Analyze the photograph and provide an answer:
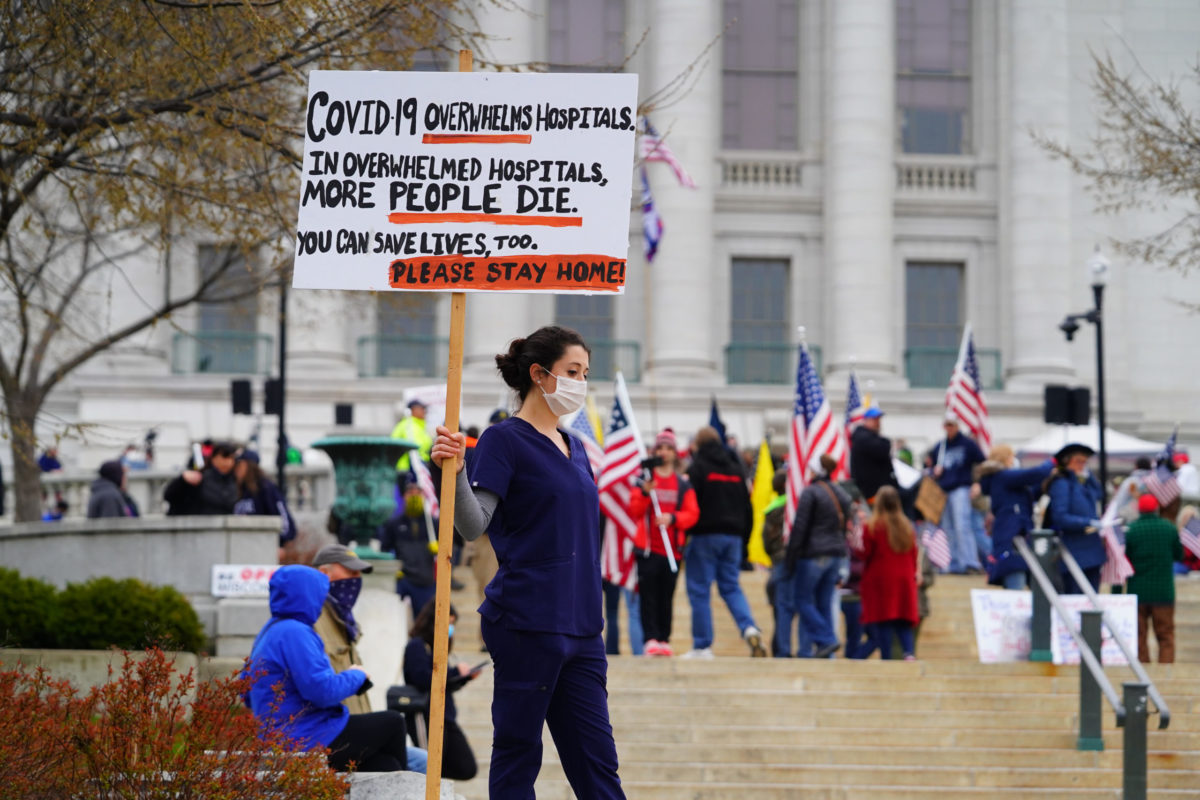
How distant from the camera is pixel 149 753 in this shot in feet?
20.8

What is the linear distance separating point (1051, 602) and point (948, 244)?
2925 centimetres

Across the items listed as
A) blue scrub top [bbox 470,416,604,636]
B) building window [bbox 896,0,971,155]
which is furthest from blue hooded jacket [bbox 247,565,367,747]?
building window [bbox 896,0,971,155]

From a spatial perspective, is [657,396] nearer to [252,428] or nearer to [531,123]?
[252,428]

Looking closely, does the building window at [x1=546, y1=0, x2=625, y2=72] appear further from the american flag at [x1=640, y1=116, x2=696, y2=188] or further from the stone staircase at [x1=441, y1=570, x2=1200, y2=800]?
the stone staircase at [x1=441, y1=570, x2=1200, y2=800]

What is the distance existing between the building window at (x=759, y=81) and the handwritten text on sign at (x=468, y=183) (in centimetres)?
3560

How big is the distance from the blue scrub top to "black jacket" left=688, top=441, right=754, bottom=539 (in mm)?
8561

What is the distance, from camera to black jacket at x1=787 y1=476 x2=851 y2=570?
14922mm

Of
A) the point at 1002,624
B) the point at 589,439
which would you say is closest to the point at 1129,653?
the point at 1002,624

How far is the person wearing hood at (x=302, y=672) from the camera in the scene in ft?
26.0

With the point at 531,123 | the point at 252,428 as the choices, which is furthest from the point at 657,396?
the point at 531,123

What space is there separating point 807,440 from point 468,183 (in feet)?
34.0

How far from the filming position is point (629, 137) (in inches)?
268

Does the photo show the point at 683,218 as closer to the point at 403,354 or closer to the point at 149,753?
the point at 403,354

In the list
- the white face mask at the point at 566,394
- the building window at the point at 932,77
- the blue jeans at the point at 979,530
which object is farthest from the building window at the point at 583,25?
the white face mask at the point at 566,394
